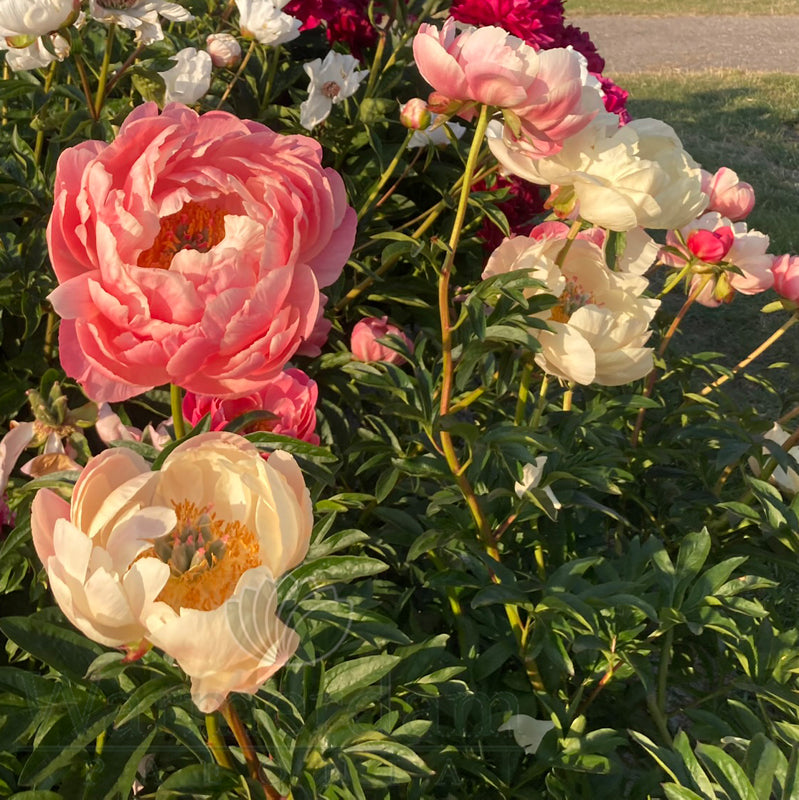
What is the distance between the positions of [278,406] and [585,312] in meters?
0.37

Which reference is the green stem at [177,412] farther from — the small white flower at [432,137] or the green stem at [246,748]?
the small white flower at [432,137]

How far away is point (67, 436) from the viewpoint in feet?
3.32

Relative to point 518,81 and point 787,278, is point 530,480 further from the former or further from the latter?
point 787,278

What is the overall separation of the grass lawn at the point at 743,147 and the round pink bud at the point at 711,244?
138cm

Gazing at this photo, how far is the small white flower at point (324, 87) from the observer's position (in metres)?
1.57

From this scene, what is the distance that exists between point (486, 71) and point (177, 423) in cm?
47

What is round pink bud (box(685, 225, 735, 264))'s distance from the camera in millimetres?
1365

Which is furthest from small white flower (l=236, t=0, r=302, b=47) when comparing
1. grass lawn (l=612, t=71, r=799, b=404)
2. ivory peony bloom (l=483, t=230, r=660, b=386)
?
grass lawn (l=612, t=71, r=799, b=404)

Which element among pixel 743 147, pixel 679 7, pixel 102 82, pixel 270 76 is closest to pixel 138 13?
pixel 102 82

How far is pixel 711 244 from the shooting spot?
1.36 meters

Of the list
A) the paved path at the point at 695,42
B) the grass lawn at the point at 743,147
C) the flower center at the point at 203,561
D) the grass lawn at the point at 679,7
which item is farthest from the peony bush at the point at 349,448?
the grass lawn at the point at 679,7

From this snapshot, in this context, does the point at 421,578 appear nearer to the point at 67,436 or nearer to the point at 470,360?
the point at 470,360

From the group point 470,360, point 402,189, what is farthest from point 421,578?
point 402,189

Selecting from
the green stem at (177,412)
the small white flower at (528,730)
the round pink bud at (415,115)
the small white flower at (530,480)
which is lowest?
the small white flower at (528,730)
